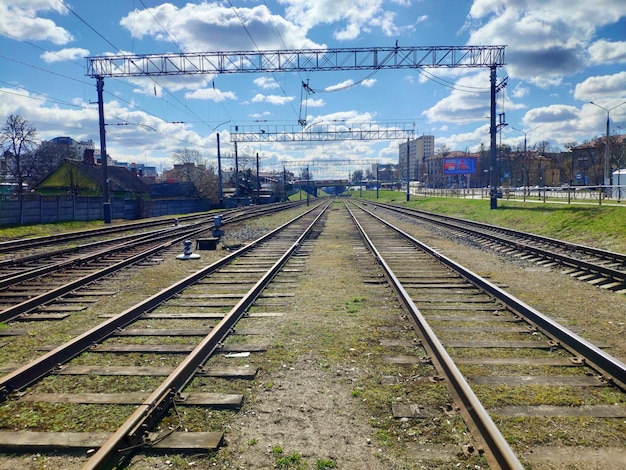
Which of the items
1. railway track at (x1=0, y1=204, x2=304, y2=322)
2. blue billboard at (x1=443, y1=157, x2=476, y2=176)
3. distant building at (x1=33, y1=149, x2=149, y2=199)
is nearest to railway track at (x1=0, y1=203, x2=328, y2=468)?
railway track at (x1=0, y1=204, x2=304, y2=322)

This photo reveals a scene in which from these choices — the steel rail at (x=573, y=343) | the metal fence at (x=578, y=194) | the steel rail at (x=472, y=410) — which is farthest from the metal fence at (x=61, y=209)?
the metal fence at (x=578, y=194)

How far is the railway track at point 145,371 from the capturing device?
3.79m

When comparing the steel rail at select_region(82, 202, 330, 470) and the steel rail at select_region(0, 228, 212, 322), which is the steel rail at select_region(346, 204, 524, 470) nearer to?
the steel rail at select_region(82, 202, 330, 470)

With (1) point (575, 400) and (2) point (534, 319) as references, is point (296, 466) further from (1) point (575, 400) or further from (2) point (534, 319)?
(2) point (534, 319)

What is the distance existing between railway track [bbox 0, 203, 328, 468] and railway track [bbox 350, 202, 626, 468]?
2049 mm

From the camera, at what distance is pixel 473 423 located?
3941 millimetres

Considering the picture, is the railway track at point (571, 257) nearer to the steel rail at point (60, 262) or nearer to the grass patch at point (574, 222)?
the grass patch at point (574, 222)

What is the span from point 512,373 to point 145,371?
13.3 ft

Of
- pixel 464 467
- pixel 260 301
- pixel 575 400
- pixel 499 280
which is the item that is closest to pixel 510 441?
pixel 464 467

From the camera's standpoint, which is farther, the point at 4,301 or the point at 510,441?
the point at 4,301

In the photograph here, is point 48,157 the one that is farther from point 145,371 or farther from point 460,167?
point 460,167

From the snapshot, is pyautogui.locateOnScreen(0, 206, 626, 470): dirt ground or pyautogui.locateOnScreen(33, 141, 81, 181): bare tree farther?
pyautogui.locateOnScreen(33, 141, 81, 181): bare tree

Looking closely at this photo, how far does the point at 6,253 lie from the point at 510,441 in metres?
18.3

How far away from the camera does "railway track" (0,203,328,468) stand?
3.79 m
